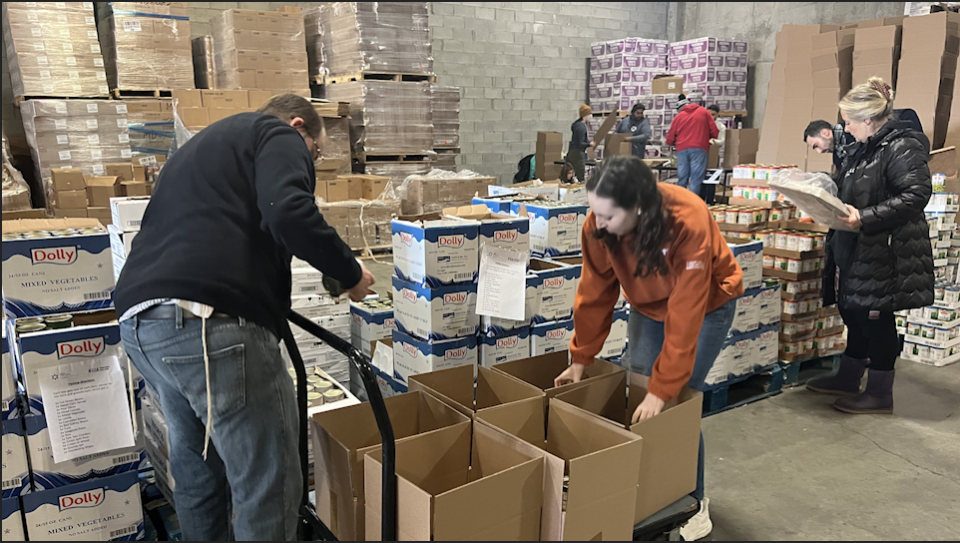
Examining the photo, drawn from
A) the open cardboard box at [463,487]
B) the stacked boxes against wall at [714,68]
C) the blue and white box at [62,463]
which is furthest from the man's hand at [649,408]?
the stacked boxes against wall at [714,68]

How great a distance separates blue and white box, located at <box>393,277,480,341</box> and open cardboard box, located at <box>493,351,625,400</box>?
613 mm

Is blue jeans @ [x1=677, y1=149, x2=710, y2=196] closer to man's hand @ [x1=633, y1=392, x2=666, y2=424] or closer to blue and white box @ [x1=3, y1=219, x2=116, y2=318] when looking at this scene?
man's hand @ [x1=633, y1=392, x2=666, y2=424]

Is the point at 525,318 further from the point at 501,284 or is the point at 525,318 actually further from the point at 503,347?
the point at 501,284

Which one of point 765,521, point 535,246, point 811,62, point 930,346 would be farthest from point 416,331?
point 811,62

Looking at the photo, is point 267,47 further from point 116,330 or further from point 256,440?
point 256,440

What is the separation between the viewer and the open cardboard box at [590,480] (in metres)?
1.84

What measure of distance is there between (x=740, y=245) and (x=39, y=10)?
7.67 meters

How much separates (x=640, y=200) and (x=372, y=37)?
7.00 m

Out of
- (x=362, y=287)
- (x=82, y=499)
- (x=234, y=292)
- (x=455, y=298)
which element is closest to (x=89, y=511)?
(x=82, y=499)

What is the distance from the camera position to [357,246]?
7.84 meters

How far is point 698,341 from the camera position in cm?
254

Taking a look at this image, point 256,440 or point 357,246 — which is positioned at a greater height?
point 256,440

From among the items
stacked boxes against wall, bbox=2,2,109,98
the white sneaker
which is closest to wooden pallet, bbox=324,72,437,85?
stacked boxes against wall, bbox=2,2,109,98

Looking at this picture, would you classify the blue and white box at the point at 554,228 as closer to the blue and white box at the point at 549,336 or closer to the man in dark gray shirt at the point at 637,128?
the blue and white box at the point at 549,336
